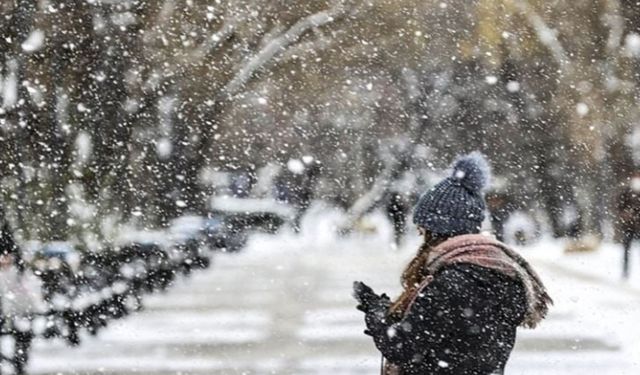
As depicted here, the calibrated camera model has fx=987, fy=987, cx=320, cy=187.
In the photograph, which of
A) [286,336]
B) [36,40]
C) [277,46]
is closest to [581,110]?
[277,46]

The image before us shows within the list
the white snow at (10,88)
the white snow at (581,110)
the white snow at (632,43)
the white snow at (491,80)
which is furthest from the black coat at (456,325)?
the white snow at (491,80)

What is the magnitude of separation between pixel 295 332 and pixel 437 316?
9.32 m

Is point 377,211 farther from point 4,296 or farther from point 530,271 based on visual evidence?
point 530,271

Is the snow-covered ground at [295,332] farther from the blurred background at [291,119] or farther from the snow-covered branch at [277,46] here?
the snow-covered branch at [277,46]

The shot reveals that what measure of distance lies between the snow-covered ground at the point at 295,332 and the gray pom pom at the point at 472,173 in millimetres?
6375

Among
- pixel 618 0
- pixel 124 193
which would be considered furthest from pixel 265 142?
pixel 124 193

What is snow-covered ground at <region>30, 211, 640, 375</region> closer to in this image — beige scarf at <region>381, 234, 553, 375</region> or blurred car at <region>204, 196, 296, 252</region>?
beige scarf at <region>381, 234, 553, 375</region>

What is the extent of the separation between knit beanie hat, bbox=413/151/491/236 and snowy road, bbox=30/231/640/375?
640cm

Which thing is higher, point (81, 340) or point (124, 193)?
point (124, 193)

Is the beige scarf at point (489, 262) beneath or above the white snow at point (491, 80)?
beneath

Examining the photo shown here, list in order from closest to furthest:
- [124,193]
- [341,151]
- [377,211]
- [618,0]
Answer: [124,193] → [618,0] → [341,151] → [377,211]

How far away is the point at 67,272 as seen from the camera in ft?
33.6

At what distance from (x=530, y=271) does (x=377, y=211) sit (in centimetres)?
3607

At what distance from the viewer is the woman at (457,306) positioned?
2.77m
